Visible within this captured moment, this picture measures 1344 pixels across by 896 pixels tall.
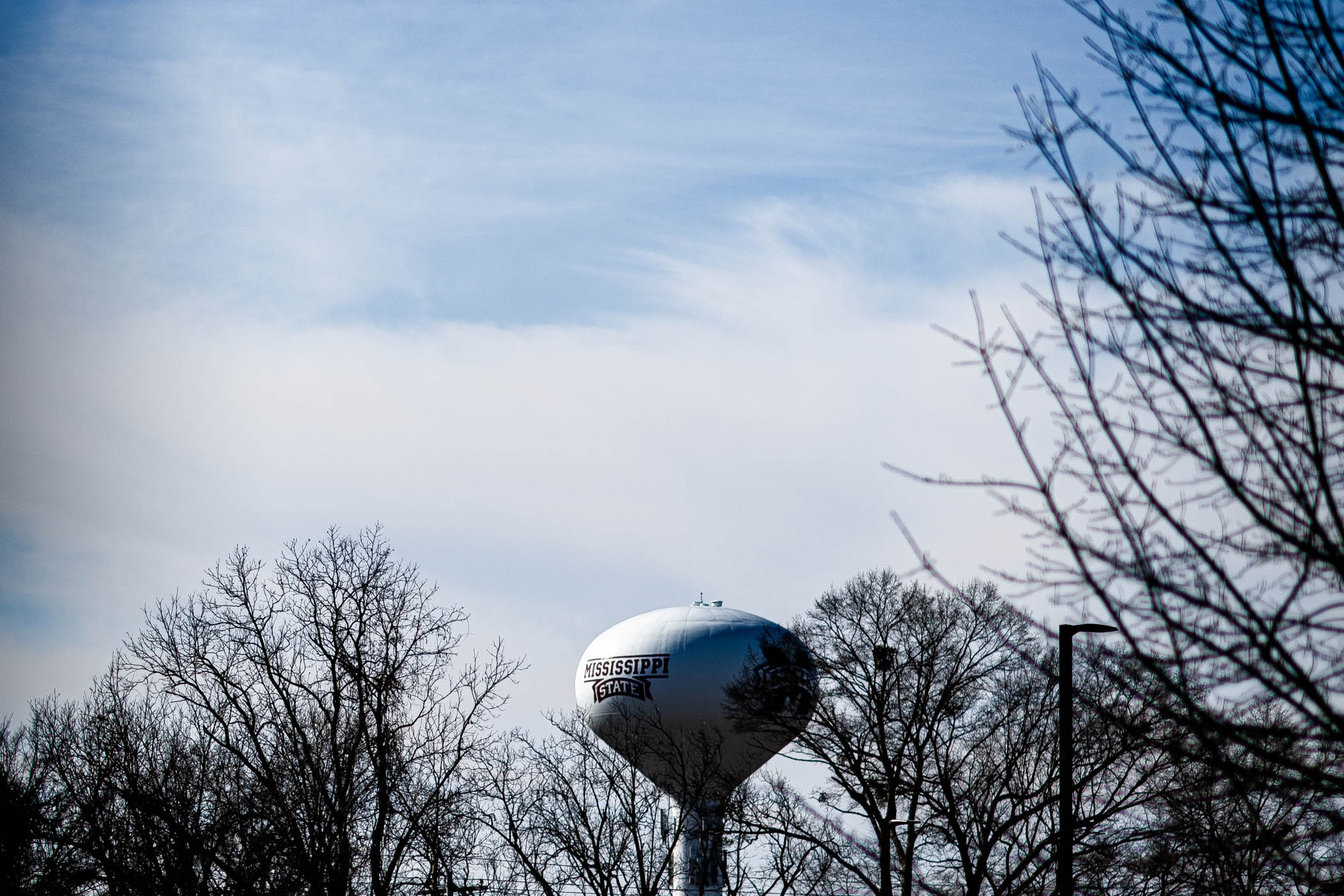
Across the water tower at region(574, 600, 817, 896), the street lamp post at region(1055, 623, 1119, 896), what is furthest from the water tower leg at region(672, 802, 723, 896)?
the street lamp post at region(1055, 623, 1119, 896)

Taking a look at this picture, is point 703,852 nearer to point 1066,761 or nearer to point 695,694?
point 695,694

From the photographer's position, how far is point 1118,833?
29.5 metres

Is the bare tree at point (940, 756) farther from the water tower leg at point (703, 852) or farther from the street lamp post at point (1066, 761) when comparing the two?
the street lamp post at point (1066, 761)

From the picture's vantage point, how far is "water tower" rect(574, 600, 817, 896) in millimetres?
35000

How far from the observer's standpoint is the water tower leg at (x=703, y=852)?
28109 millimetres

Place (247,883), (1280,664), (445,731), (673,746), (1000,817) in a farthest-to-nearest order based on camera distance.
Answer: (673,746) → (1000,817) → (445,731) → (247,883) → (1280,664)

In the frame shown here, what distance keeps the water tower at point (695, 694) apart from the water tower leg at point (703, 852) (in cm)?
17

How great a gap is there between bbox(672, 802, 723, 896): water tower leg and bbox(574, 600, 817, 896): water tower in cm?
17

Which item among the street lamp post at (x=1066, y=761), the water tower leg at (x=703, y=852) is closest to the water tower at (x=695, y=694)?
the water tower leg at (x=703, y=852)

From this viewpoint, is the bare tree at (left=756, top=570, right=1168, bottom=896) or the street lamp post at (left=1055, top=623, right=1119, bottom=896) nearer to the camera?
the street lamp post at (left=1055, top=623, right=1119, bottom=896)

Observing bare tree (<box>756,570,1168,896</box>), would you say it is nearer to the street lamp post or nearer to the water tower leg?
the water tower leg

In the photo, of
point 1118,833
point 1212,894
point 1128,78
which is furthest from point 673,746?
point 1128,78

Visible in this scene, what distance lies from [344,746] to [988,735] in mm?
15281

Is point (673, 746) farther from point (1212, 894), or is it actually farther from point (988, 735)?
point (1212, 894)
